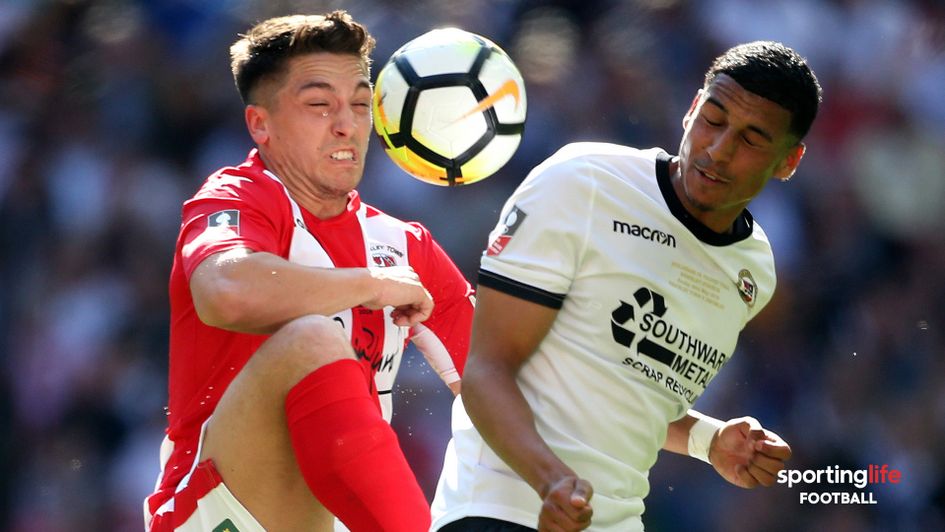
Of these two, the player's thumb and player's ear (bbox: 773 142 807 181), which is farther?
player's ear (bbox: 773 142 807 181)

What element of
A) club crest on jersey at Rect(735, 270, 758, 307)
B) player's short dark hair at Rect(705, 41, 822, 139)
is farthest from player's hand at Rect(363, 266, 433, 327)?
player's short dark hair at Rect(705, 41, 822, 139)

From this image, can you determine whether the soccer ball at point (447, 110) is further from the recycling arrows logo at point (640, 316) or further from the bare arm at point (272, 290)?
the recycling arrows logo at point (640, 316)

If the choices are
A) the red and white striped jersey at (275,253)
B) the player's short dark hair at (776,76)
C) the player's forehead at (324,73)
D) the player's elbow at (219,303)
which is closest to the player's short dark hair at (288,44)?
the player's forehead at (324,73)

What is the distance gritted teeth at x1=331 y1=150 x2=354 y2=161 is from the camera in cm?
382

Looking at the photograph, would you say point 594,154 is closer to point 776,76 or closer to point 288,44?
point 776,76

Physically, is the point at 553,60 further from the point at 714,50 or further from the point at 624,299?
the point at 624,299

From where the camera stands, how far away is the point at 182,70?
7156 millimetres

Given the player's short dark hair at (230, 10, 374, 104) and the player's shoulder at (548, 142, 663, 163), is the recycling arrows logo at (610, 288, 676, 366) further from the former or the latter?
the player's short dark hair at (230, 10, 374, 104)

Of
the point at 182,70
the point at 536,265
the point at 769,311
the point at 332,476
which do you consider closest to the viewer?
the point at 536,265

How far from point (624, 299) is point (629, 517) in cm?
51

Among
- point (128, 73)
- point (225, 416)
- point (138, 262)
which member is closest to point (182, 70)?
point (128, 73)

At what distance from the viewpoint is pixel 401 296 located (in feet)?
11.4

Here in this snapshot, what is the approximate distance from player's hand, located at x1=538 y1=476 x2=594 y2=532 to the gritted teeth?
1.71m

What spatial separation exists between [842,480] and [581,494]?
174 inches
